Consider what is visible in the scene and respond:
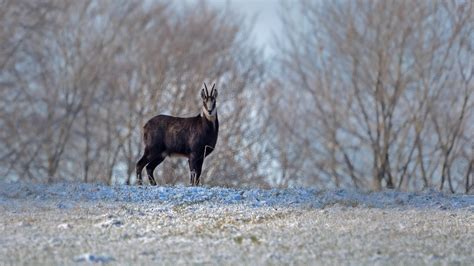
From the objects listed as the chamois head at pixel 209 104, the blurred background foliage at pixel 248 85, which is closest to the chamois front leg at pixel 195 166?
the chamois head at pixel 209 104

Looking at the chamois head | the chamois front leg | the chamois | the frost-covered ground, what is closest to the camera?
the frost-covered ground

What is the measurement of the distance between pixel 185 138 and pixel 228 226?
6530 millimetres

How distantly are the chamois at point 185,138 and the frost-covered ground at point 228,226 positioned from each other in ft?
9.98

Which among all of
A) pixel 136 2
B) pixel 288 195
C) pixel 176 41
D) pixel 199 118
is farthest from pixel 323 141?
pixel 288 195

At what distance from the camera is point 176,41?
4650 centimetres

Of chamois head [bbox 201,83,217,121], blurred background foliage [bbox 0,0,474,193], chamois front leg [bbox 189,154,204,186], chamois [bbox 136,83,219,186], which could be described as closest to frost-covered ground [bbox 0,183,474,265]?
chamois front leg [bbox 189,154,204,186]

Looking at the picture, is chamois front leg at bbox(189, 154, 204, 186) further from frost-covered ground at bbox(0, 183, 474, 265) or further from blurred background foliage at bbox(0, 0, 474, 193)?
blurred background foliage at bbox(0, 0, 474, 193)

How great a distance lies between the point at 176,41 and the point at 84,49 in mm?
4861

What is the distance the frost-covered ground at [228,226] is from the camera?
10.2 m

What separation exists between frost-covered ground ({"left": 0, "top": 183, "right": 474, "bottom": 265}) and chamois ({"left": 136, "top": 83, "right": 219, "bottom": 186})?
3.04 meters

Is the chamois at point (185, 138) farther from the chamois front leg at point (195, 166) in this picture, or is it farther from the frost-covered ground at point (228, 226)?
the frost-covered ground at point (228, 226)

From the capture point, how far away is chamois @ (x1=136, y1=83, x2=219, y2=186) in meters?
18.7

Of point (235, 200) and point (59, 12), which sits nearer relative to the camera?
point (235, 200)

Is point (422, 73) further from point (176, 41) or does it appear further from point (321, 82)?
point (176, 41)
